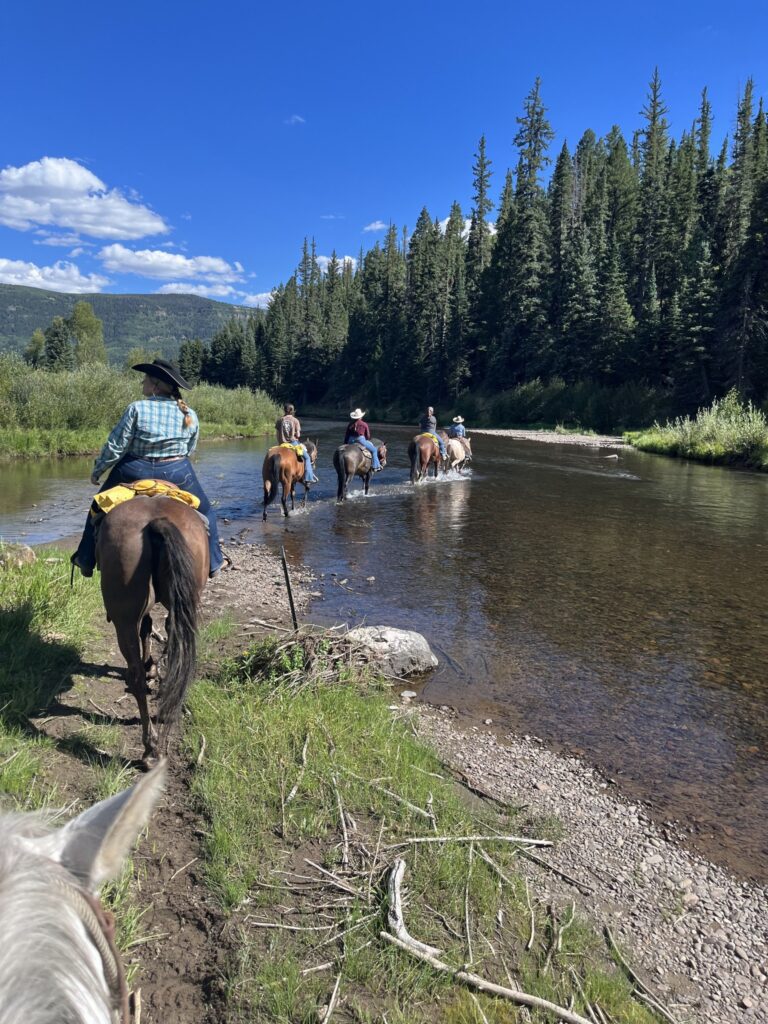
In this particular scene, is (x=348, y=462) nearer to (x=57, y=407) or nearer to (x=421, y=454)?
(x=421, y=454)

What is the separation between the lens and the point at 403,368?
264 ft

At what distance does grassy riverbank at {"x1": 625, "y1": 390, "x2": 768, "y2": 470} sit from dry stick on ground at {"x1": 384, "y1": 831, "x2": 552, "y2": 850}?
27.4 meters

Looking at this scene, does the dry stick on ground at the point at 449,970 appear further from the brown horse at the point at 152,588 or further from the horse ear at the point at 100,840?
the horse ear at the point at 100,840

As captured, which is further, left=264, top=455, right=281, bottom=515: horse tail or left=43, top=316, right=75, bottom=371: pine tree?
left=43, top=316, right=75, bottom=371: pine tree

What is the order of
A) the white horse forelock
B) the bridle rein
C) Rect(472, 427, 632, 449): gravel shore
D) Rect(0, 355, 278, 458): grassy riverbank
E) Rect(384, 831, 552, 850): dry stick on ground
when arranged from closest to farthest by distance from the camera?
1. the white horse forelock
2. the bridle rein
3. Rect(384, 831, 552, 850): dry stick on ground
4. Rect(0, 355, 278, 458): grassy riverbank
5. Rect(472, 427, 632, 449): gravel shore

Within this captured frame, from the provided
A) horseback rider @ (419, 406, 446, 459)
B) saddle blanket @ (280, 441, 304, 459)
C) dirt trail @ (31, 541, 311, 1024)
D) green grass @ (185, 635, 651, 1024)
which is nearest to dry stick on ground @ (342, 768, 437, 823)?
green grass @ (185, 635, 651, 1024)

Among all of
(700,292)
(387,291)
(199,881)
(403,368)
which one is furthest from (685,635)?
(387,291)

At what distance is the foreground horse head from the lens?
865 mm

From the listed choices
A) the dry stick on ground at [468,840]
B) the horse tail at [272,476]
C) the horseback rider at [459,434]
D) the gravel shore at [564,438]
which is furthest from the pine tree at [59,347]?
the dry stick on ground at [468,840]

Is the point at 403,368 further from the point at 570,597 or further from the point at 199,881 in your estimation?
the point at 199,881

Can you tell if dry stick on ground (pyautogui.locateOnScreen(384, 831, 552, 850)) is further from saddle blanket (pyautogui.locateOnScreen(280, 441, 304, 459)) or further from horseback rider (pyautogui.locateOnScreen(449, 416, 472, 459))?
horseback rider (pyautogui.locateOnScreen(449, 416, 472, 459))

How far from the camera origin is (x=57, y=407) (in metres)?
28.9

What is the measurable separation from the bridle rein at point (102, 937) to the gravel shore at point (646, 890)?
2.90 m

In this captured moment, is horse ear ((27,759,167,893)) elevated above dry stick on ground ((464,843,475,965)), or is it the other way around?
horse ear ((27,759,167,893))
